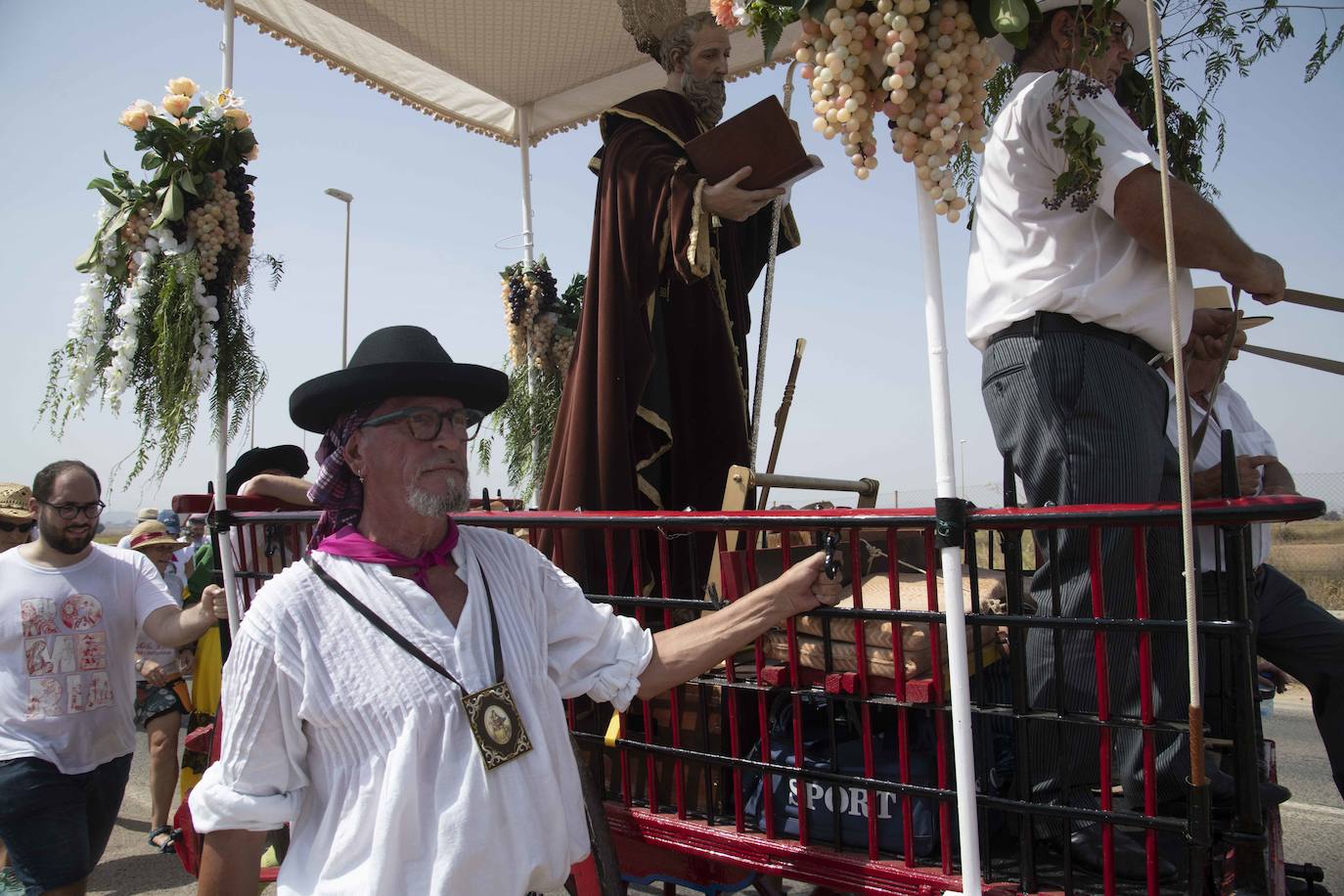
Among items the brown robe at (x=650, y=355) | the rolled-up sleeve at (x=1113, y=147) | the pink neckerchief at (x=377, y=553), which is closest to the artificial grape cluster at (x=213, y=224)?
the brown robe at (x=650, y=355)

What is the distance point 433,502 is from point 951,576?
1.09m

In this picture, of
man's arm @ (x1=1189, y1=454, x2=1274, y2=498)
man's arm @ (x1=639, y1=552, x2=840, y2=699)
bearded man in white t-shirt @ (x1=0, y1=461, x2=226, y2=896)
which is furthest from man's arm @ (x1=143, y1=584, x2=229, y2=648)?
man's arm @ (x1=1189, y1=454, x2=1274, y2=498)

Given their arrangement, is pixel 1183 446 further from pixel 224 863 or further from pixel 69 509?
pixel 69 509

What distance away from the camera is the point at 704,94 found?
3.89 meters

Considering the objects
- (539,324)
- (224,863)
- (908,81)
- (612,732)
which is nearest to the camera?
(908,81)

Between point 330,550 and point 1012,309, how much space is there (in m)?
1.72

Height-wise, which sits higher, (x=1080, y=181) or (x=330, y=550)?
(x=1080, y=181)

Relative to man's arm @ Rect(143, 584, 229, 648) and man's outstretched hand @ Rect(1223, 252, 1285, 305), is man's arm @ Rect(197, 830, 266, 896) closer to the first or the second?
man's arm @ Rect(143, 584, 229, 648)

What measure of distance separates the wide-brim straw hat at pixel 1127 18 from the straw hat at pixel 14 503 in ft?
18.4

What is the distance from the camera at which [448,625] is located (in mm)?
2104

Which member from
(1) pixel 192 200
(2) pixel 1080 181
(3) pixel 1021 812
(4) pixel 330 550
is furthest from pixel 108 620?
(2) pixel 1080 181

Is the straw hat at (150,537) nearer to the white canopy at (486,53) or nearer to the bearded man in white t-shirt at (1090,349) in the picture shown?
the white canopy at (486,53)

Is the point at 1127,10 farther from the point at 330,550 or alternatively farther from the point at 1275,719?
the point at 1275,719

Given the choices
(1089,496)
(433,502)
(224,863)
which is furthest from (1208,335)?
(224,863)
